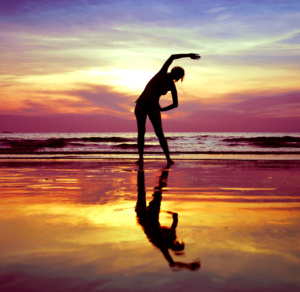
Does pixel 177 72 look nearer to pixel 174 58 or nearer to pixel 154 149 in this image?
pixel 174 58

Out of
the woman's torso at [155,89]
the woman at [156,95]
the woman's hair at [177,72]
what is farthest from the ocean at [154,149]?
the woman's hair at [177,72]

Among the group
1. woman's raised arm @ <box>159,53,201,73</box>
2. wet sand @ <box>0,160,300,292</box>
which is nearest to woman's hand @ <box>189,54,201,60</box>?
woman's raised arm @ <box>159,53,201,73</box>

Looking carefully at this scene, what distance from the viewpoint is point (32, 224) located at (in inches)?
85.4

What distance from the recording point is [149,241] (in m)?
1.80

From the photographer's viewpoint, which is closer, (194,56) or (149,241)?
(149,241)

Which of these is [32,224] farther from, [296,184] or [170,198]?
[296,184]

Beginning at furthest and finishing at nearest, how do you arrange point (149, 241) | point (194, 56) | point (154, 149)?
1. point (154, 149)
2. point (194, 56)
3. point (149, 241)

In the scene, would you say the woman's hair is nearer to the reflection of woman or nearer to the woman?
the woman

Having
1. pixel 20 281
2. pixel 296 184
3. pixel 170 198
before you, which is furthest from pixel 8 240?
pixel 296 184

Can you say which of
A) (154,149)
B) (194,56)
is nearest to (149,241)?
(194,56)

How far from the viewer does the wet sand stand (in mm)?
1343

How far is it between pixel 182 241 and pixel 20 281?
A: 0.82 metres

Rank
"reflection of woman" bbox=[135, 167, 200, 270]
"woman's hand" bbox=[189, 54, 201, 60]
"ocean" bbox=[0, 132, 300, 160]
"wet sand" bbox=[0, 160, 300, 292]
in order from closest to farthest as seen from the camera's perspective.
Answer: "wet sand" bbox=[0, 160, 300, 292]
"reflection of woman" bbox=[135, 167, 200, 270]
"woman's hand" bbox=[189, 54, 201, 60]
"ocean" bbox=[0, 132, 300, 160]

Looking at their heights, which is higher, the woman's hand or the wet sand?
the woman's hand
